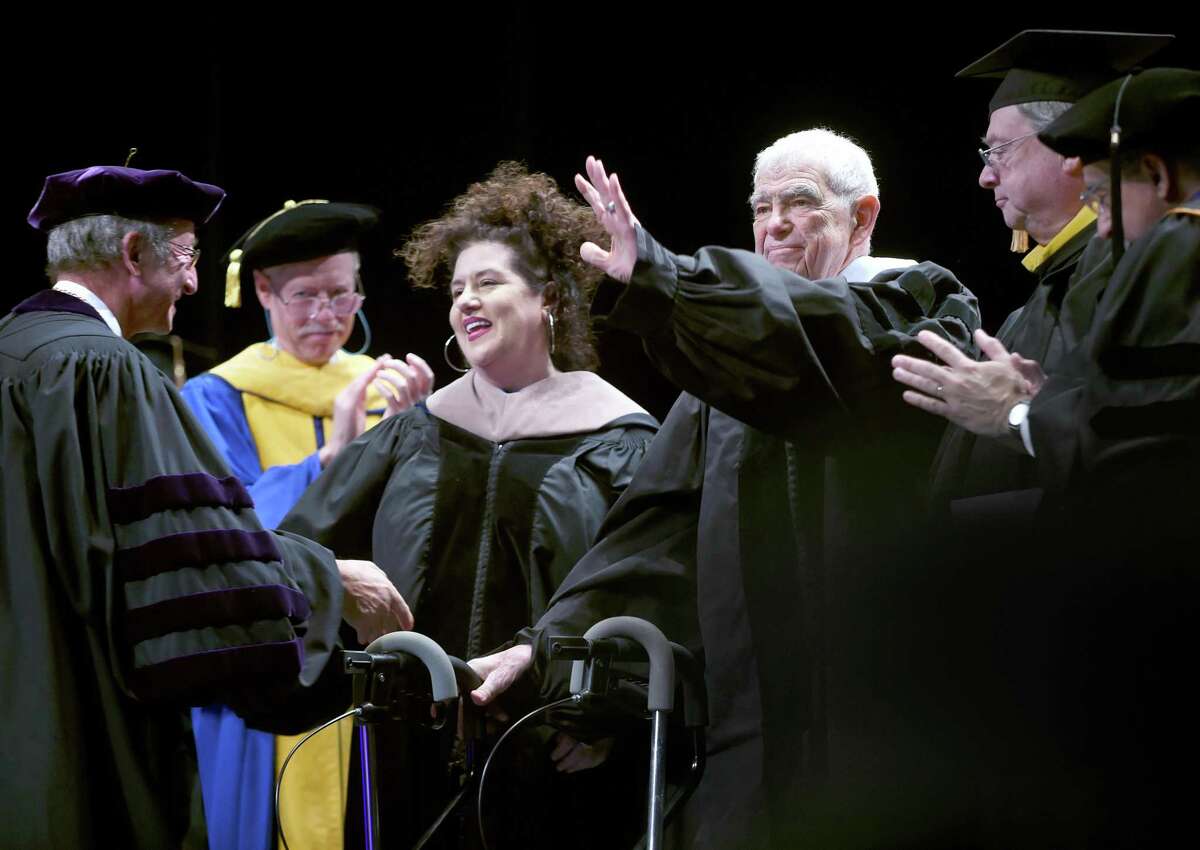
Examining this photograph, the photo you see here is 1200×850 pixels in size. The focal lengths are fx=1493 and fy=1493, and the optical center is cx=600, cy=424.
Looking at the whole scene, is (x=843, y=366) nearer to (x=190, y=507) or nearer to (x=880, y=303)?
(x=880, y=303)

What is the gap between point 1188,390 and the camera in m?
2.30

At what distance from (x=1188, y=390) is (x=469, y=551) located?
6.11ft

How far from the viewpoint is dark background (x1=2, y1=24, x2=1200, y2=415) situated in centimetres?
486

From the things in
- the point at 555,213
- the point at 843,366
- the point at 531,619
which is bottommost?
the point at 531,619

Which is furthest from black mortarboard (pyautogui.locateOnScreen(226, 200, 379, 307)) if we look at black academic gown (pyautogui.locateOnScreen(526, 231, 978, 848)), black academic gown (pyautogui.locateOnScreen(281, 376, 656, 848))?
black academic gown (pyautogui.locateOnScreen(526, 231, 978, 848))

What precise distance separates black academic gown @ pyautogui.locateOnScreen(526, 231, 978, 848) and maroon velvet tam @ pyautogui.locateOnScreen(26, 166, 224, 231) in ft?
4.17

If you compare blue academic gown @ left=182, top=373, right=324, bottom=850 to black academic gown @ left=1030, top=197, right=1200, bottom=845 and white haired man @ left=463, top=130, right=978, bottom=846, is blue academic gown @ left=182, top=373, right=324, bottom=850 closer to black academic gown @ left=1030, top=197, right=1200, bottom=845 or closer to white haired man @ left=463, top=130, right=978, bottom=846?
white haired man @ left=463, top=130, right=978, bottom=846

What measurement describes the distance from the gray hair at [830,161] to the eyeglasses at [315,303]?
1.87m

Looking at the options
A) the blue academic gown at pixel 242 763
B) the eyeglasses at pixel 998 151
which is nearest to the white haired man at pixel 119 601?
the blue academic gown at pixel 242 763

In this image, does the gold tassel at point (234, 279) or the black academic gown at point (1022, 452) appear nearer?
the black academic gown at point (1022, 452)

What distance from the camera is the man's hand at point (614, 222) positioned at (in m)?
2.53

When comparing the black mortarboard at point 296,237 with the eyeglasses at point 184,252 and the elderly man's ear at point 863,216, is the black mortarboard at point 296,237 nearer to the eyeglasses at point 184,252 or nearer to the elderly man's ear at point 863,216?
the eyeglasses at point 184,252

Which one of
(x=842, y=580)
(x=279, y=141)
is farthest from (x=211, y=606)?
(x=279, y=141)

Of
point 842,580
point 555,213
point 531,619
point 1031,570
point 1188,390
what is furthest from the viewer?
point 555,213
